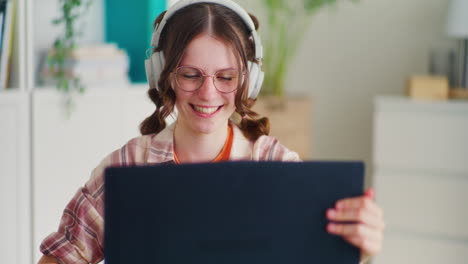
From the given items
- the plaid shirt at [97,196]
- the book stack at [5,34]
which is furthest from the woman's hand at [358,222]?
the book stack at [5,34]

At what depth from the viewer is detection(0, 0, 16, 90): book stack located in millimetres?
2334

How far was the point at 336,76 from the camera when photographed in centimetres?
388

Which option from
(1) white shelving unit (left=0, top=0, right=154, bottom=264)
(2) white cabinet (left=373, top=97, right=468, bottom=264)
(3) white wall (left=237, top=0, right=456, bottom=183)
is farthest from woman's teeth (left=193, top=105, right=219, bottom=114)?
(3) white wall (left=237, top=0, right=456, bottom=183)

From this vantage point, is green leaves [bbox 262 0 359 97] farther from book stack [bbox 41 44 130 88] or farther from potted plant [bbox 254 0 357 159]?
book stack [bbox 41 44 130 88]

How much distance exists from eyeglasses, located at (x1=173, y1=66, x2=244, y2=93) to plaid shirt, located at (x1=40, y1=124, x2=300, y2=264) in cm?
12

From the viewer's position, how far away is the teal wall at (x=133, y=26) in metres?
2.78

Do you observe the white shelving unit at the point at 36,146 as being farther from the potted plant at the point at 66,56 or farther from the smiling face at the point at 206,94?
the smiling face at the point at 206,94

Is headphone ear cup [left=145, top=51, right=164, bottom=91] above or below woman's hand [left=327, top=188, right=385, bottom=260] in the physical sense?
above

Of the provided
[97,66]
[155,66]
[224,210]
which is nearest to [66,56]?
[97,66]

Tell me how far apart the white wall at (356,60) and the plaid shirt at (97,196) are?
2.62 m

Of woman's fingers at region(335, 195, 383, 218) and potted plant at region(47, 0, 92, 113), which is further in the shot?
potted plant at region(47, 0, 92, 113)

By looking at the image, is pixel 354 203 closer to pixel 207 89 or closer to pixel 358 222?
pixel 358 222

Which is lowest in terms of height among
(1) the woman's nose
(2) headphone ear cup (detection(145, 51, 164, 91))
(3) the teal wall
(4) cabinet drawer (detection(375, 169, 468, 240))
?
(4) cabinet drawer (detection(375, 169, 468, 240))

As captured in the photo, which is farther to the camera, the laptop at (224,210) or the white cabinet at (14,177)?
the white cabinet at (14,177)
